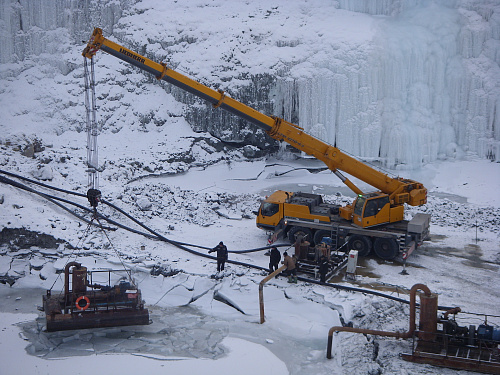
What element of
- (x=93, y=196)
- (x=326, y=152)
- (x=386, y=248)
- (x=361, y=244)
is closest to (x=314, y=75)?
(x=326, y=152)

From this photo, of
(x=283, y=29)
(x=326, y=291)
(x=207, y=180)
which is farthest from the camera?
(x=283, y=29)

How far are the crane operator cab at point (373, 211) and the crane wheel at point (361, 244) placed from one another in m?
0.40

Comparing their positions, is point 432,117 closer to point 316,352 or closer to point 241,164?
point 241,164

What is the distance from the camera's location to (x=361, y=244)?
17.2m

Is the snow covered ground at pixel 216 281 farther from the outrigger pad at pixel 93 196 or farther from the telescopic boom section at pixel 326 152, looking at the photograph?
the outrigger pad at pixel 93 196

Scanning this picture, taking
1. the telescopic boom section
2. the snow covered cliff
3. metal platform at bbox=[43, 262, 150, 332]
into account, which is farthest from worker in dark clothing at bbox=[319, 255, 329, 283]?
the snow covered cliff

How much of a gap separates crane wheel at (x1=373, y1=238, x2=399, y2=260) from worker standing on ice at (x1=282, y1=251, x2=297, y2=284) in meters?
3.54

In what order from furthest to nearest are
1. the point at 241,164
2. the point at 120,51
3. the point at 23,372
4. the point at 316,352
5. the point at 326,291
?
the point at 241,164 < the point at 120,51 < the point at 326,291 < the point at 316,352 < the point at 23,372

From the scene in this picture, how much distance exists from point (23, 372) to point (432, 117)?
21311 mm

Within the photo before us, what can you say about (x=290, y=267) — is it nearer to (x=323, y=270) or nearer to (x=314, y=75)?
(x=323, y=270)

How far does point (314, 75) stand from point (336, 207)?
9.75m

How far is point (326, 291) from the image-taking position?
14.2 meters

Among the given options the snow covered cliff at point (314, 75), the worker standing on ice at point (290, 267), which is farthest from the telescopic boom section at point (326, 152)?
the snow covered cliff at point (314, 75)

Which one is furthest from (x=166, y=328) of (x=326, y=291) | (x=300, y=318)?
(x=326, y=291)
